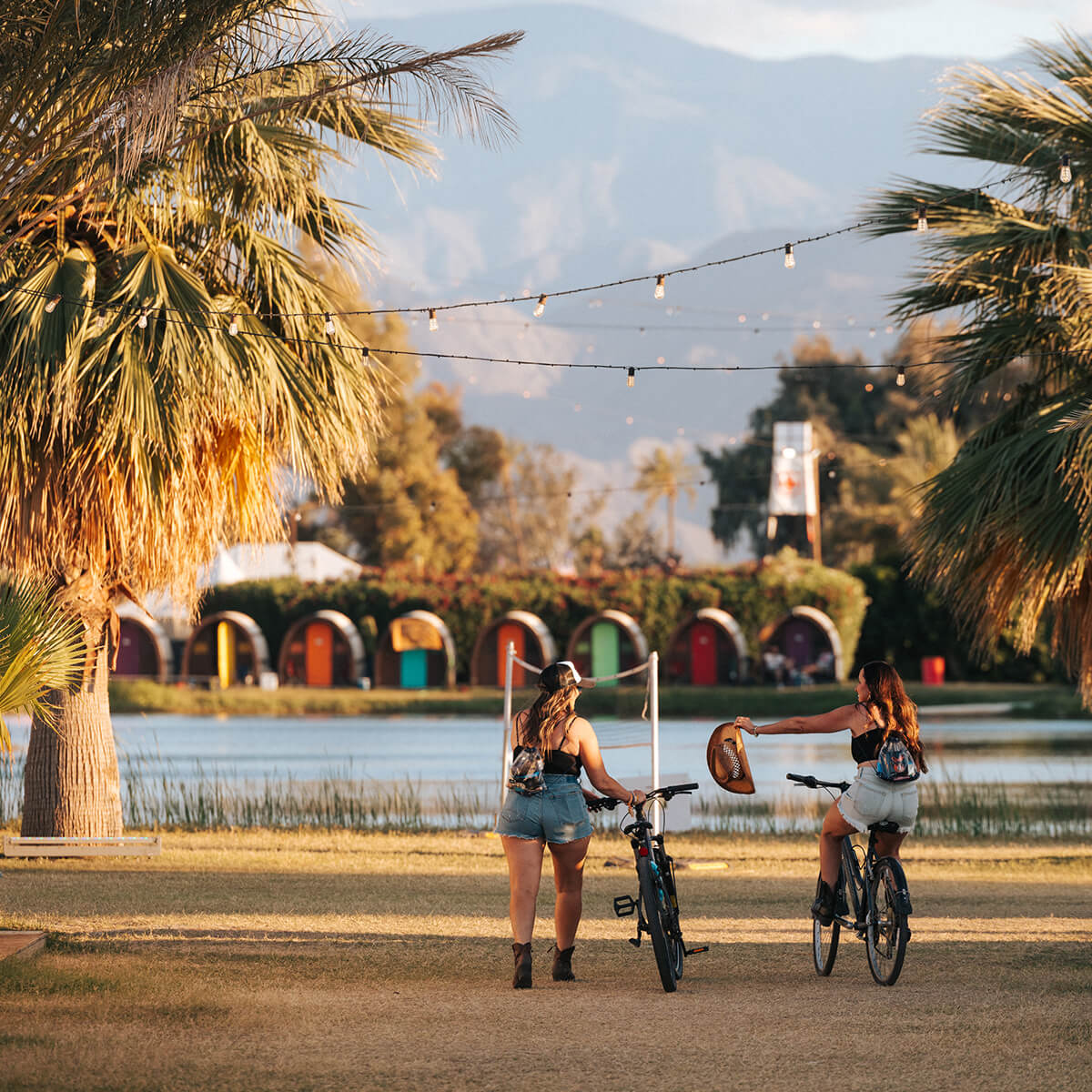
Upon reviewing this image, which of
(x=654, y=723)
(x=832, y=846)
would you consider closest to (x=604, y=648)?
(x=654, y=723)

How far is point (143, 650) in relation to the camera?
167ft

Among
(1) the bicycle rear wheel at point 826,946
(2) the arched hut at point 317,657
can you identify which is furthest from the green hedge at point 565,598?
(1) the bicycle rear wheel at point 826,946

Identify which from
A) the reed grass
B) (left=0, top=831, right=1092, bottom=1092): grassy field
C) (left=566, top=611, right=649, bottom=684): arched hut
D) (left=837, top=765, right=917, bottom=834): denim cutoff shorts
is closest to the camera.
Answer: (left=0, top=831, right=1092, bottom=1092): grassy field

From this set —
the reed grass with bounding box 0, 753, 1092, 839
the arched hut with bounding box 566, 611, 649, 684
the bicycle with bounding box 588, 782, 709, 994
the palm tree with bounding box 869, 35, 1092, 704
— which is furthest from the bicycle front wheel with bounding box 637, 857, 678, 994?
the arched hut with bounding box 566, 611, 649, 684

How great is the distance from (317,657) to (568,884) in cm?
4301

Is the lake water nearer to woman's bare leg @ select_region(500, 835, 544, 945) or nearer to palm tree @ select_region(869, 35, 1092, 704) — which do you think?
palm tree @ select_region(869, 35, 1092, 704)

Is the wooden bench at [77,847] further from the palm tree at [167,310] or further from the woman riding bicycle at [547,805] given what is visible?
the woman riding bicycle at [547,805]

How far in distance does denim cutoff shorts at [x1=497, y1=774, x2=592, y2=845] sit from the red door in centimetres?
3885

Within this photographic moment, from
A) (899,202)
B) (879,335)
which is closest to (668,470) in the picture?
(879,335)

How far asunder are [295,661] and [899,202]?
1536 inches

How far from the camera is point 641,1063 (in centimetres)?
570

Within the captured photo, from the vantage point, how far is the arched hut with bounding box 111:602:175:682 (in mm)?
49656

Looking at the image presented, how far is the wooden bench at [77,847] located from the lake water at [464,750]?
4.80 m

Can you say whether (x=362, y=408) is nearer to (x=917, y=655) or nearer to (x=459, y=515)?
(x=917, y=655)
